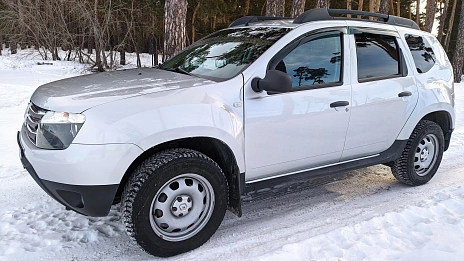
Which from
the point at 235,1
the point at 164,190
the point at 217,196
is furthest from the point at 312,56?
the point at 235,1

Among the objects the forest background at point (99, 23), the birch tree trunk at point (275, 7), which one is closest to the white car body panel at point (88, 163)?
the birch tree trunk at point (275, 7)

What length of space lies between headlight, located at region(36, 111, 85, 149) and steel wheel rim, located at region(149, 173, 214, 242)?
0.75m

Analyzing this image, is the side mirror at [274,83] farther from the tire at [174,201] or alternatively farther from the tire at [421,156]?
the tire at [421,156]

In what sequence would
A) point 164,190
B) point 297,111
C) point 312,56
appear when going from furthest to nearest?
point 312,56 < point 297,111 < point 164,190

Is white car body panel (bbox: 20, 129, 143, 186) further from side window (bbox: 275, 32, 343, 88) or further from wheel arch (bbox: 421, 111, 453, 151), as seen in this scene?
wheel arch (bbox: 421, 111, 453, 151)

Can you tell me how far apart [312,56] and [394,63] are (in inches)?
45.1

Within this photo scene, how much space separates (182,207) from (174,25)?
18.7 ft

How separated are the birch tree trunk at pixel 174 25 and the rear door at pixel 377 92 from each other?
187 inches

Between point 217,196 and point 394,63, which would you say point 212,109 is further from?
point 394,63

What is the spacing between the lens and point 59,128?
8.45 feet

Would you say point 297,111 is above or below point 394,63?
below

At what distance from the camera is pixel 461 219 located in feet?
11.2

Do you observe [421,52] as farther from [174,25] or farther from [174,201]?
[174,25]

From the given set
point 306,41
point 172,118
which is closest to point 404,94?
point 306,41
